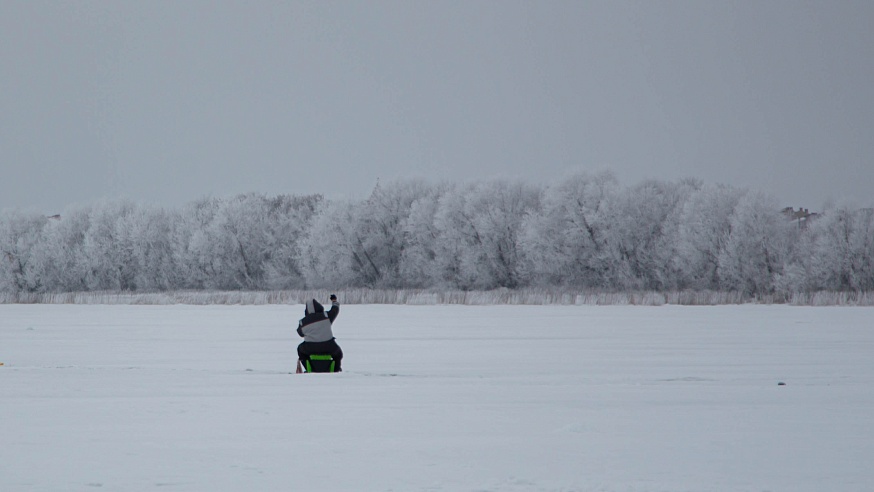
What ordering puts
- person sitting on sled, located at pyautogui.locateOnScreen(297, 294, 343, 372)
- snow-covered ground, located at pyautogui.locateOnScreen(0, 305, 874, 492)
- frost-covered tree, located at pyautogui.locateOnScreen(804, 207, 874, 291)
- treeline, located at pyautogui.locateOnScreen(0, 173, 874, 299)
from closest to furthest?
snow-covered ground, located at pyautogui.locateOnScreen(0, 305, 874, 492) < person sitting on sled, located at pyautogui.locateOnScreen(297, 294, 343, 372) < frost-covered tree, located at pyautogui.locateOnScreen(804, 207, 874, 291) < treeline, located at pyautogui.locateOnScreen(0, 173, 874, 299)

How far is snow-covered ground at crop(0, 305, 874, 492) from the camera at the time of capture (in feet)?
20.0

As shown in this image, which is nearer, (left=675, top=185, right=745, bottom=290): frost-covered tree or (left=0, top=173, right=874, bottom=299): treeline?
(left=0, top=173, right=874, bottom=299): treeline

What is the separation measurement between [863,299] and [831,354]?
20273 millimetres

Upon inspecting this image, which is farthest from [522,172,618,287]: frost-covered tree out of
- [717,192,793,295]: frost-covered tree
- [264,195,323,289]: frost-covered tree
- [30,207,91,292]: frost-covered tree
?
[30,207,91,292]: frost-covered tree

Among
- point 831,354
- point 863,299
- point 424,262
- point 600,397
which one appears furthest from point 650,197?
point 600,397

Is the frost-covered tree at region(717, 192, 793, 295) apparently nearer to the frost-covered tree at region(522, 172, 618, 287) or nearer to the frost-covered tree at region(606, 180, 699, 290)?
the frost-covered tree at region(606, 180, 699, 290)

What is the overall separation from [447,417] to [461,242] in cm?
4894

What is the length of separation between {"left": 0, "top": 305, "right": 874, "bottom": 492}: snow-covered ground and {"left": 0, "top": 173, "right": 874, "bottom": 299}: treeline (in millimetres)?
29452

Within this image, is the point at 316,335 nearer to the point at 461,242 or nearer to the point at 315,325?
the point at 315,325

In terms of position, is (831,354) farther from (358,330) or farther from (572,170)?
(572,170)

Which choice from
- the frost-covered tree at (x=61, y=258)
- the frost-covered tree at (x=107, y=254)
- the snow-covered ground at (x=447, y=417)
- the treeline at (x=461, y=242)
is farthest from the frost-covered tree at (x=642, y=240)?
the snow-covered ground at (x=447, y=417)

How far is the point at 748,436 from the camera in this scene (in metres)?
7.40

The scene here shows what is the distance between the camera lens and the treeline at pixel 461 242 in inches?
1911

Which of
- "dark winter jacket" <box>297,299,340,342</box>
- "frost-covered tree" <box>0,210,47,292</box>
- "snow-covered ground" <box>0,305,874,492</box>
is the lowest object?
"frost-covered tree" <box>0,210,47,292</box>
